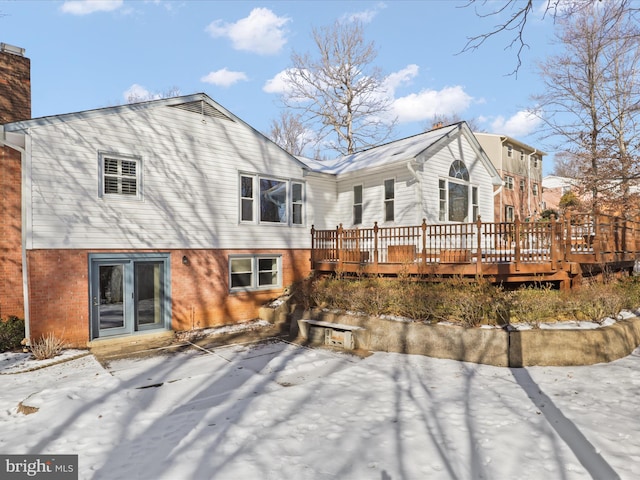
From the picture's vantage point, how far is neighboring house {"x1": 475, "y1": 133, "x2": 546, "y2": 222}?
29.0 metres

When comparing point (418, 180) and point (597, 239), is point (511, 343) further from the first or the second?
point (418, 180)

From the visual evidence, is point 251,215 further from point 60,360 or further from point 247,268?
point 60,360

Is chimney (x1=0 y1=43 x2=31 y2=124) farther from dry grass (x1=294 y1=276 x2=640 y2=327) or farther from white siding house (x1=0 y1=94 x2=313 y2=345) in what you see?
dry grass (x1=294 y1=276 x2=640 y2=327)

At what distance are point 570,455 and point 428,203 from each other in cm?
956

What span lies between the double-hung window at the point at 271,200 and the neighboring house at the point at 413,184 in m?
0.82

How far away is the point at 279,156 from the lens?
13.1 metres

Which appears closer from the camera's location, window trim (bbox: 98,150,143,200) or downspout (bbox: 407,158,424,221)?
window trim (bbox: 98,150,143,200)

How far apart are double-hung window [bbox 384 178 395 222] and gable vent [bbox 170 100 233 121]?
637 centimetres

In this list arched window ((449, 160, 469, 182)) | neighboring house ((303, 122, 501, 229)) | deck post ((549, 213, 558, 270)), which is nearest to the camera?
deck post ((549, 213, 558, 270))

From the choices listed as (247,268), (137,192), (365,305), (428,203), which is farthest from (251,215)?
(428,203)

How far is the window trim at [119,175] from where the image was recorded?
9383mm

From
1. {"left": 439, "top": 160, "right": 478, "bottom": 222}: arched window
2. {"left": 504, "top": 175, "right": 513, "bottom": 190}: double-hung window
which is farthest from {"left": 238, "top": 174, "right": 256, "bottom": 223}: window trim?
{"left": 504, "top": 175, "right": 513, "bottom": 190}: double-hung window

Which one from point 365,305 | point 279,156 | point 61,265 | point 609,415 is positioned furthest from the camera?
point 279,156

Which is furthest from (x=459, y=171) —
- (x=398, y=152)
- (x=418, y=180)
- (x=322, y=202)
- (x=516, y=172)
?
(x=516, y=172)
